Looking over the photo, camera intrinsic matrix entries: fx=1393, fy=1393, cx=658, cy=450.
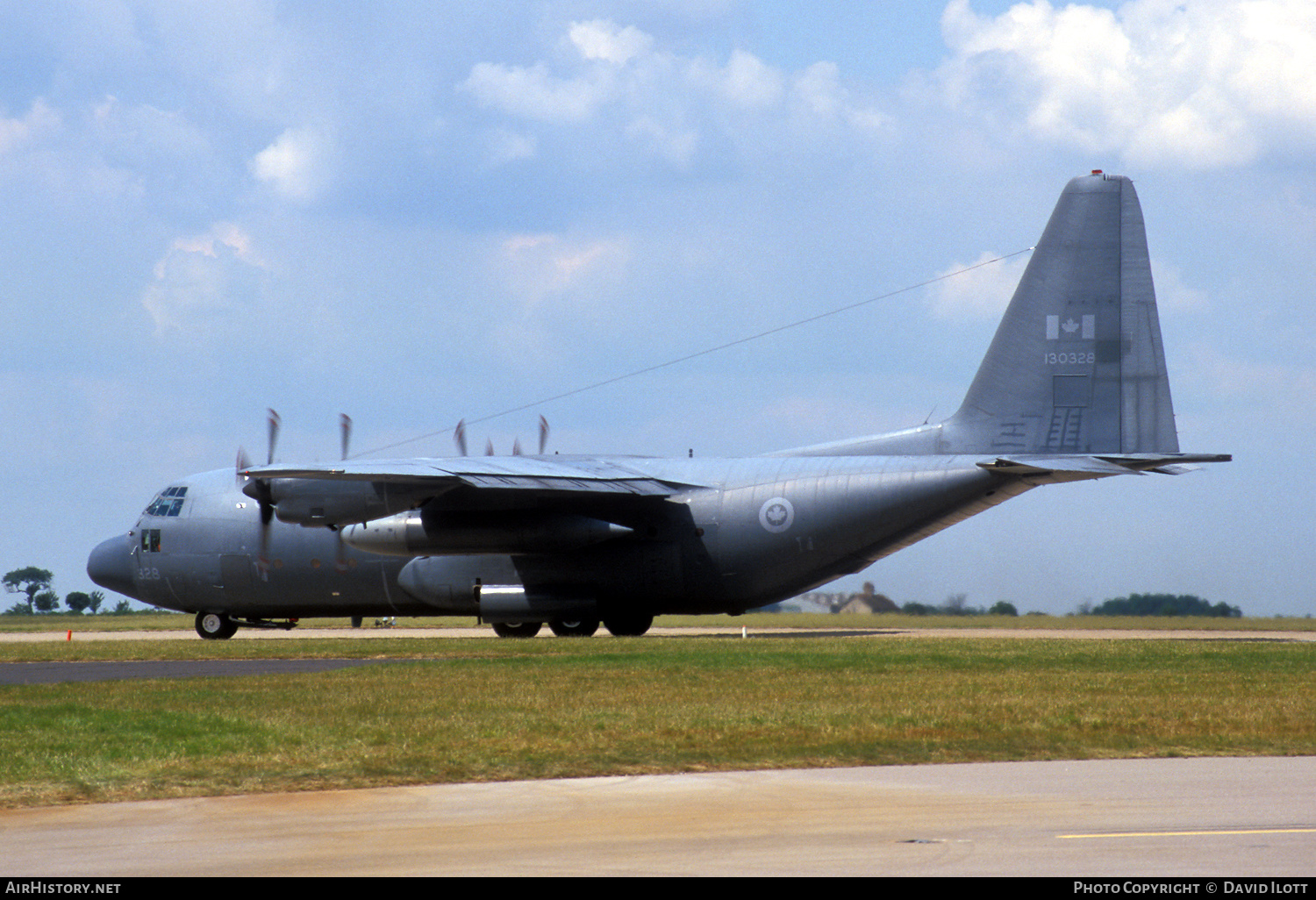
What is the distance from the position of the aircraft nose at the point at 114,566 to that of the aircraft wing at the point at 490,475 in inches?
380

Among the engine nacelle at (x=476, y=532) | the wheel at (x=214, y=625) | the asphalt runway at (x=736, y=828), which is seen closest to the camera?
the asphalt runway at (x=736, y=828)

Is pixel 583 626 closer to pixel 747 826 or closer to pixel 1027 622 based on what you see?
pixel 1027 622

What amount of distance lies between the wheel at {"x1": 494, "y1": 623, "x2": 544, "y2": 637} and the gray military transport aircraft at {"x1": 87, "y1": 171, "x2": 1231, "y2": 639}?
0.29ft

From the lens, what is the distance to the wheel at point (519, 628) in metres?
34.2

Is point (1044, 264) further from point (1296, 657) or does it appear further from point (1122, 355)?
point (1296, 657)

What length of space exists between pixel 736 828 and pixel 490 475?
20420mm


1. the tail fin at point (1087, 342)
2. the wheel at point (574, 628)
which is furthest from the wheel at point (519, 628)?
the tail fin at point (1087, 342)

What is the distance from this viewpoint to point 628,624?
114 feet

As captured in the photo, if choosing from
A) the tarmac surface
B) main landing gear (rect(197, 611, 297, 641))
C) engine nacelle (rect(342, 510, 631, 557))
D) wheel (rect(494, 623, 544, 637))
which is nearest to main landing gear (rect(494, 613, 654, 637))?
wheel (rect(494, 623, 544, 637))

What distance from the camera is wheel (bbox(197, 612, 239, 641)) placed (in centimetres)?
3706

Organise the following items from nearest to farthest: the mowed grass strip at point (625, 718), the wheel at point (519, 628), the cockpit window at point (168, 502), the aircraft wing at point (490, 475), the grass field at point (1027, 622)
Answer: the mowed grass strip at point (625, 718)
the aircraft wing at point (490, 475)
the wheel at point (519, 628)
the cockpit window at point (168, 502)
the grass field at point (1027, 622)

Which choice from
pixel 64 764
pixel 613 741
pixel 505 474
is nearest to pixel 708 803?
pixel 613 741

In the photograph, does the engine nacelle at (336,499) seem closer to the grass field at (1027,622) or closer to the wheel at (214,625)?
the wheel at (214,625)

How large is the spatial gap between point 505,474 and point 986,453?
10.6 meters
